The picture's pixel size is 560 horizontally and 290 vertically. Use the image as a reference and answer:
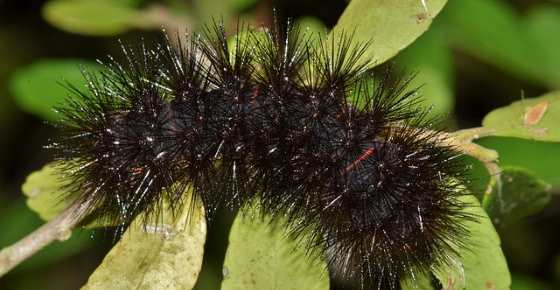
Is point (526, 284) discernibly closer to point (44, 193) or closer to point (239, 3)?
point (239, 3)

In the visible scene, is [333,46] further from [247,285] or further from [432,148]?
[247,285]

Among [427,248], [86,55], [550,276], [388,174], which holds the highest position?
[86,55]

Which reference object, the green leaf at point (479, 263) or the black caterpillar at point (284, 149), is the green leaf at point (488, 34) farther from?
the green leaf at point (479, 263)

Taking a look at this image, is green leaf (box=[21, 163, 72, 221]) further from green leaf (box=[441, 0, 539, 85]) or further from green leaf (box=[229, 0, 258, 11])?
green leaf (box=[441, 0, 539, 85])

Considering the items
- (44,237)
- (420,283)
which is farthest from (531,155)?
(44,237)

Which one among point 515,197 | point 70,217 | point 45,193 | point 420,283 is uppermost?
point 45,193

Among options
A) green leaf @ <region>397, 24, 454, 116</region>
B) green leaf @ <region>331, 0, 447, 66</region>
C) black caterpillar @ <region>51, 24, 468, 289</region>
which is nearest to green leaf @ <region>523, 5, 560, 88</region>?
green leaf @ <region>397, 24, 454, 116</region>

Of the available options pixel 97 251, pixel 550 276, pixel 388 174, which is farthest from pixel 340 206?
pixel 97 251
